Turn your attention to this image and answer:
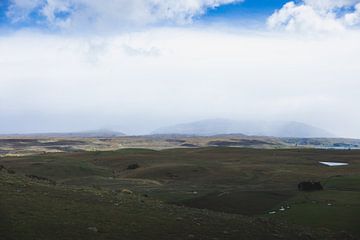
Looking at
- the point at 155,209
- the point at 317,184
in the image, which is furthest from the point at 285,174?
the point at 155,209

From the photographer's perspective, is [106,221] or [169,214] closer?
[106,221]

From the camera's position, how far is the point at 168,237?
19.3 m

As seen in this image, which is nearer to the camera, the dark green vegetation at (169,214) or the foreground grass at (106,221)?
the foreground grass at (106,221)

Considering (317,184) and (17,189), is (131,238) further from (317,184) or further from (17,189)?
(317,184)

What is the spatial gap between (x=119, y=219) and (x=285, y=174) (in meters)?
48.0

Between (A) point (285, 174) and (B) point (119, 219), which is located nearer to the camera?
(B) point (119, 219)

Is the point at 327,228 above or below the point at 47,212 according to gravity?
below

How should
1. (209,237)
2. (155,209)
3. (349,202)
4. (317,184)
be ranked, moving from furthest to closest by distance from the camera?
(317,184), (349,202), (155,209), (209,237)

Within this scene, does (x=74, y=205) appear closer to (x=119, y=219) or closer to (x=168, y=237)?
(x=119, y=219)

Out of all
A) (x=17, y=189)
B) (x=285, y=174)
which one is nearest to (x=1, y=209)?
(x=17, y=189)

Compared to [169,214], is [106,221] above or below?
above

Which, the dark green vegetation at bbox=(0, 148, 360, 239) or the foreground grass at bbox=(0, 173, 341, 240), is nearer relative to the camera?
the foreground grass at bbox=(0, 173, 341, 240)

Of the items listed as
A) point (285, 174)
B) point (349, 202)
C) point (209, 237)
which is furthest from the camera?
point (285, 174)

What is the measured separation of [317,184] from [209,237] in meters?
28.3
